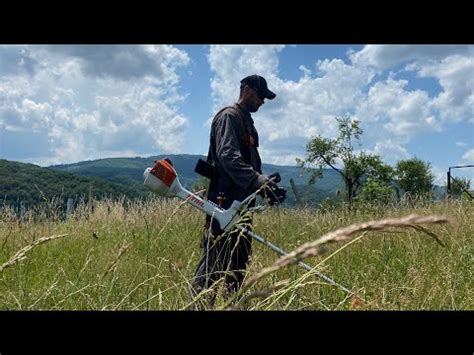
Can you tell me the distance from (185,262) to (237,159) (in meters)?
1.11

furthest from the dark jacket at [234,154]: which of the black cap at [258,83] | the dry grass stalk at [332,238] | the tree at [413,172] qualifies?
the tree at [413,172]

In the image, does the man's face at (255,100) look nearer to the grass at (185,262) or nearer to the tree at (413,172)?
the grass at (185,262)

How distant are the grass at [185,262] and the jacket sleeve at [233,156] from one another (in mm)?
416

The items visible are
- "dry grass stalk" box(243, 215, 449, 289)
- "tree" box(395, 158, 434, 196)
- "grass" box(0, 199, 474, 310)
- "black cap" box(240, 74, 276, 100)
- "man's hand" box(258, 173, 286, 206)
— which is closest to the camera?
"dry grass stalk" box(243, 215, 449, 289)

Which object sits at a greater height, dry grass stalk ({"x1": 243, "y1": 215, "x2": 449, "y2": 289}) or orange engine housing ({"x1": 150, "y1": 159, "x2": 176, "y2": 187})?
orange engine housing ({"x1": 150, "y1": 159, "x2": 176, "y2": 187})

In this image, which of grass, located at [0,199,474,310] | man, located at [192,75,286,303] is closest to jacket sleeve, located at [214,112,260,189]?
man, located at [192,75,286,303]

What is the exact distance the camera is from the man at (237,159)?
391 cm

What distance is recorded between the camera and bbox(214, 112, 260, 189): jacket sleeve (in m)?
3.91

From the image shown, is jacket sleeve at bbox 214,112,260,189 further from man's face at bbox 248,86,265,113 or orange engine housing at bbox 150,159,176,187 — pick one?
orange engine housing at bbox 150,159,176,187

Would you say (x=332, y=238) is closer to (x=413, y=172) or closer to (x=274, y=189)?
(x=274, y=189)
